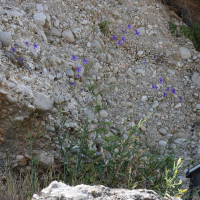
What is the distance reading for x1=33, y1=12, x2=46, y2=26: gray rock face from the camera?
2742 millimetres

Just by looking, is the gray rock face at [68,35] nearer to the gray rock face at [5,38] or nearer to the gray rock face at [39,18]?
the gray rock face at [39,18]

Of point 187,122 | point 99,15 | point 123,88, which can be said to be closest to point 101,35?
point 99,15

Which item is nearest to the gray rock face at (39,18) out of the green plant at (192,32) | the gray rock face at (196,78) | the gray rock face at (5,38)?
the gray rock face at (5,38)

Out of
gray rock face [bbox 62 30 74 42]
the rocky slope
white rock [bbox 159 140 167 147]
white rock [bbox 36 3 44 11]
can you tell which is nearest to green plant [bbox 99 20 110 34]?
the rocky slope

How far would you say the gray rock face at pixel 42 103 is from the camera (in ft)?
7.34

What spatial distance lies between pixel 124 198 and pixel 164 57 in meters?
3.03

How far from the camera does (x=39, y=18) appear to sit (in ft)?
9.07

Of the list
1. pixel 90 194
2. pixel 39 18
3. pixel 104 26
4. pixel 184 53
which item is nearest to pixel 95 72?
pixel 104 26

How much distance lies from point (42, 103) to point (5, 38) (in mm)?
681

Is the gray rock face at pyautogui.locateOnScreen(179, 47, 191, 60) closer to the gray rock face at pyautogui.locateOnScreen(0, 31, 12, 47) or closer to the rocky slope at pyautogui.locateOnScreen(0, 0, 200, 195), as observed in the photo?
the rocky slope at pyautogui.locateOnScreen(0, 0, 200, 195)

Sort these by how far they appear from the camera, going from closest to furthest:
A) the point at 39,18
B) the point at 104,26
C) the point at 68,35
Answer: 1. the point at 39,18
2. the point at 68,35
3. the point at 104,26

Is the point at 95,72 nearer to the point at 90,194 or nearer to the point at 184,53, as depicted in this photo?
the point at 184,53

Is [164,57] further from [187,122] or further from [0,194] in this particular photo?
[0,194]

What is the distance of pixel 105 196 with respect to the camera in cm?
122
